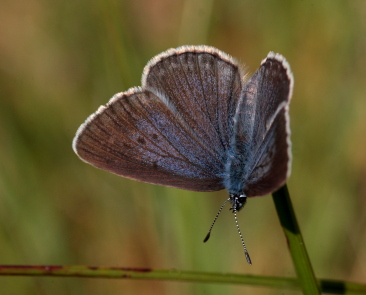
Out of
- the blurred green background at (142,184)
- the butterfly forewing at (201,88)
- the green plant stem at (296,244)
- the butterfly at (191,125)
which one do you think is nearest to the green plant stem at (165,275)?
the green plant stem at (296,244)

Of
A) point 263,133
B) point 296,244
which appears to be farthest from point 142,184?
point 296,244

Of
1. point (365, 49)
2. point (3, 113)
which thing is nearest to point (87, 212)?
point (3, 113)

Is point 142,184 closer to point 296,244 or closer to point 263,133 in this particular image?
point 263,133

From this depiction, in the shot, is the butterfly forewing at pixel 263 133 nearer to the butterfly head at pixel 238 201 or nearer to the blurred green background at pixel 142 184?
→ the butterfly head at pixel 238 201

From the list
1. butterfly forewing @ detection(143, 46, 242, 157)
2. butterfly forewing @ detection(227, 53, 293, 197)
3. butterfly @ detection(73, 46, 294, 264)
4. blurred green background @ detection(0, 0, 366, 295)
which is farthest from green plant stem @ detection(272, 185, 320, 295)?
blurred green background @ detection(0, 0, 366, 295)

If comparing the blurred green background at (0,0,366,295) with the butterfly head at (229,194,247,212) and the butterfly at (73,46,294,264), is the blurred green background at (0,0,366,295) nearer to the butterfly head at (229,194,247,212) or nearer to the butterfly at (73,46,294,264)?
the butterfly at (73,46,294,264)

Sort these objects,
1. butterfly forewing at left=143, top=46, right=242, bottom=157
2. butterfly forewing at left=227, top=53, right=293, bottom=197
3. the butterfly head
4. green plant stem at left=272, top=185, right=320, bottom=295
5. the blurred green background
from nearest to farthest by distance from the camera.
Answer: green plant stem at left=272, top=185, right=320, bottom=295 → butterfly forewing at left=227, top=53, right=293, bottom=197 → the butterfly head → butterfly forewing at left=143, top=46, right=242, bottom=157 → the blurred green background
